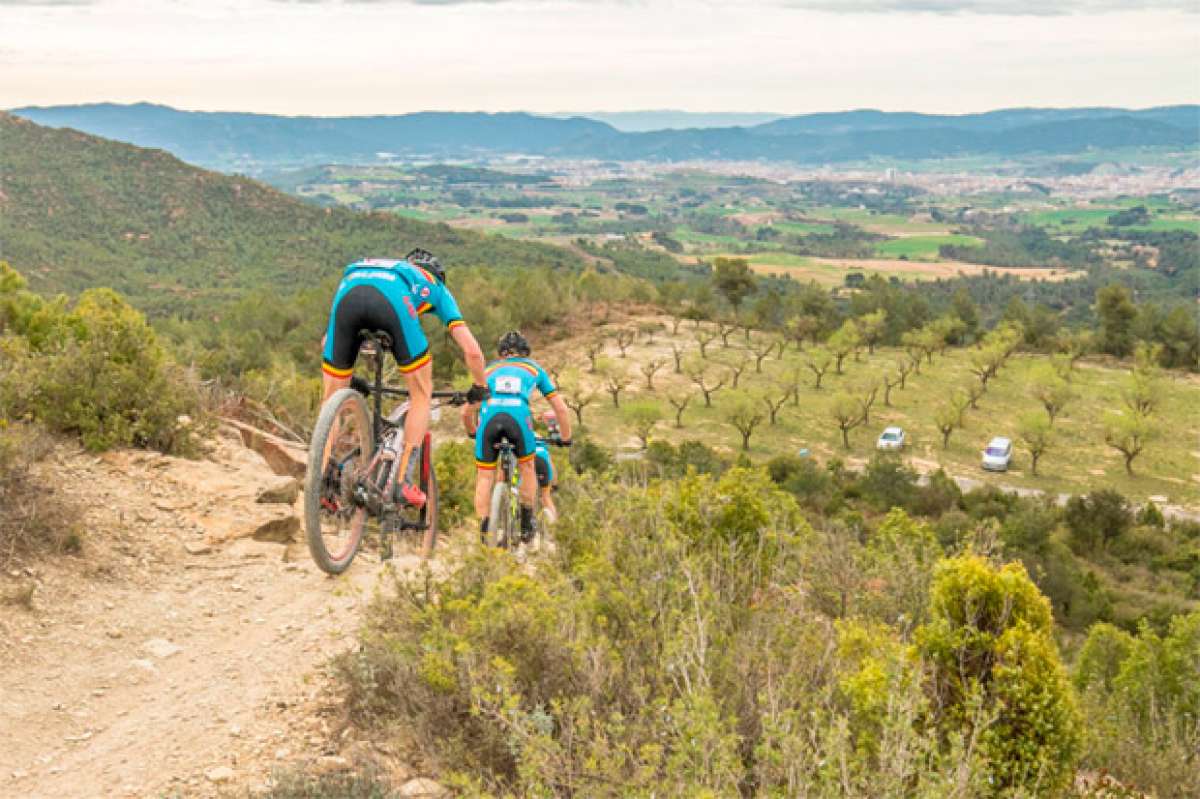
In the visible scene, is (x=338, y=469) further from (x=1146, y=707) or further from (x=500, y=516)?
(x=1146, y=707)

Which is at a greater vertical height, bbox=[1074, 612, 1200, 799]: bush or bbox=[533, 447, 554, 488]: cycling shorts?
bbox=[533, 447, 554, 488]: cycling shorts

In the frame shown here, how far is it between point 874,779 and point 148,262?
108512mm

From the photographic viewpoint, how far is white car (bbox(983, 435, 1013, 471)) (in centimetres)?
4344

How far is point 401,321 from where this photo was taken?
6.10m

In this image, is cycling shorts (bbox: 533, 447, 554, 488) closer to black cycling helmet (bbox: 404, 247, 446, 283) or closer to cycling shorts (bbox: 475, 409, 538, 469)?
cycling shorts (bbox: 475, 409, 538, 469)

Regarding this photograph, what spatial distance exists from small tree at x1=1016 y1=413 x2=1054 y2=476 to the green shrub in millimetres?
42326

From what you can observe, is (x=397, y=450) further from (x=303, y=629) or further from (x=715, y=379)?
(x=715, y=379)

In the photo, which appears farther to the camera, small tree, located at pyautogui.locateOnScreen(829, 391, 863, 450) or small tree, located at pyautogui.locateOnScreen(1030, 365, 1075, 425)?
small tree, located at pyautogui.locateOnScreen(1030, 365, 1075, 425)

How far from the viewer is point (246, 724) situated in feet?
16.9

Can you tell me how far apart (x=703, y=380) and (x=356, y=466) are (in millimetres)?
50362

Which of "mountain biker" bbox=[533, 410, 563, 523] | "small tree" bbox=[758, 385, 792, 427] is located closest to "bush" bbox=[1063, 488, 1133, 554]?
"small tree" bbox=[758, 385, 792, 427]

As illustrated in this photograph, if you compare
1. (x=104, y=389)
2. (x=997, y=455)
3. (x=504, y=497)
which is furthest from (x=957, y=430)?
(x=104, y=389)

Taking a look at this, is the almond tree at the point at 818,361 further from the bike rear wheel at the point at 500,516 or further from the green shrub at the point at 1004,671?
the green shrub at the point at 1004,671

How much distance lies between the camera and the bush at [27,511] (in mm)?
6852
